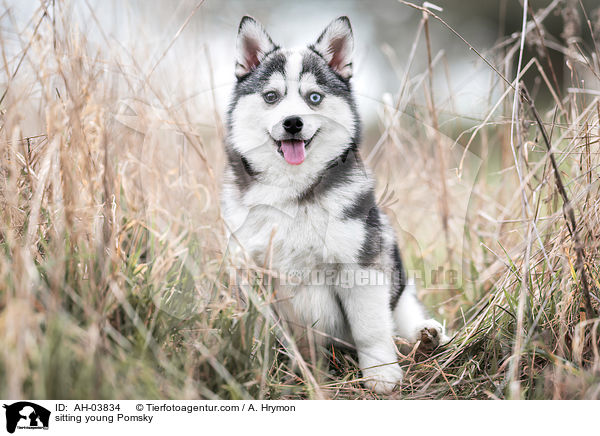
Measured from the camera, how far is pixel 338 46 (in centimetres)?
223

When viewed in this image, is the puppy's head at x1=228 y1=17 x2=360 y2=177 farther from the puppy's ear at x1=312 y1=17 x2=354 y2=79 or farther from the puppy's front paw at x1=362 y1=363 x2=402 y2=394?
the puppy's front paw at x1=362 y1=363 x2=402 y2=394

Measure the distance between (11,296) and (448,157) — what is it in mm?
2516

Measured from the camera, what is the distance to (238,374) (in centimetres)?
161

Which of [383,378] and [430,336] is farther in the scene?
[430,336]

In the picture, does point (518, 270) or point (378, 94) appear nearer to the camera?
point (518, 270)

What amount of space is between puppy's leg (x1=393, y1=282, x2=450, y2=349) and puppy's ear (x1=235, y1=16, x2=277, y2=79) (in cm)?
145

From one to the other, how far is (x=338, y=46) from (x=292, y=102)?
43 cm

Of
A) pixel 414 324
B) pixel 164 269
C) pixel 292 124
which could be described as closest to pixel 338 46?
pixel 292 124

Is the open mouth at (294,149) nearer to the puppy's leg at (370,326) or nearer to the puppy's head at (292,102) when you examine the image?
the puppy's head at (292,102)

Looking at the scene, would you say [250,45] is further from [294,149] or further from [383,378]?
[383,378]

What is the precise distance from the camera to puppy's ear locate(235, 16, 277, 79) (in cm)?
215
